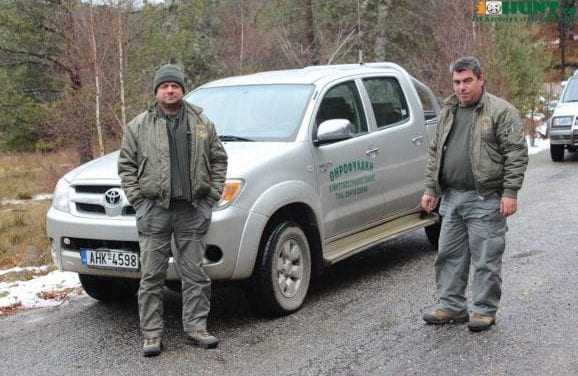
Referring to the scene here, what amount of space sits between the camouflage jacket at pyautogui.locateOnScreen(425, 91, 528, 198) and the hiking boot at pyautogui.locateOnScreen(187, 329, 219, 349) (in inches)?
77.1

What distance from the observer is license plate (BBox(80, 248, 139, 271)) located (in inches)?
202

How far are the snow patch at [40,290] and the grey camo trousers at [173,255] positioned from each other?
1769 mm

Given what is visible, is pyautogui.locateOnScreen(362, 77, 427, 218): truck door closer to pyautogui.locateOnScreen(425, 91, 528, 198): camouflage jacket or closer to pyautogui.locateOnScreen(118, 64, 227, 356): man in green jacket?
pyautogui.locateOnScreen(425, 91, 528, 198): camouflage jacket

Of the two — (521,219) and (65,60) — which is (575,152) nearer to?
(521,219)

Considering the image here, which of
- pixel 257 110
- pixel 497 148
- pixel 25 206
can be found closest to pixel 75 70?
pixel 25 206

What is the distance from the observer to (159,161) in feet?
15.6

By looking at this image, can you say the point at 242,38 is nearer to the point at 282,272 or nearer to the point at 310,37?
the point at 310,37

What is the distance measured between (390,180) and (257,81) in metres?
1.45

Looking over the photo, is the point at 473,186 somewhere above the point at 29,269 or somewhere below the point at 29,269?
Answer: above

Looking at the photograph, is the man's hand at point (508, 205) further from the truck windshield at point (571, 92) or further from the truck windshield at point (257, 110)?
the truck windshield at point (571, 92)

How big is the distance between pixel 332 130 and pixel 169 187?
1.62m

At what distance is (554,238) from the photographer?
7.94 meters

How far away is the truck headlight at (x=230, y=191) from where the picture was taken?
16.8 feet

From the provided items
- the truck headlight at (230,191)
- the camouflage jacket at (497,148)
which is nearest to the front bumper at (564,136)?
the camouflage jacket at (497,148)
